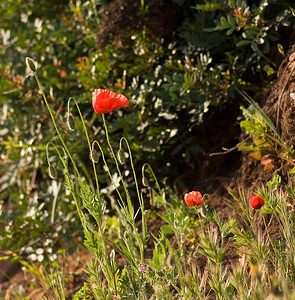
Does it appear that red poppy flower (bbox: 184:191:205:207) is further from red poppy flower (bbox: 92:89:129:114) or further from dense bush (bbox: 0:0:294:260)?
dense bush (bbox: 0:0:294:260)

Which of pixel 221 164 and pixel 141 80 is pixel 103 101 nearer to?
pixel 221 164

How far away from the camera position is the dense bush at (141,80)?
2.36 meters

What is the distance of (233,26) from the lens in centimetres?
223

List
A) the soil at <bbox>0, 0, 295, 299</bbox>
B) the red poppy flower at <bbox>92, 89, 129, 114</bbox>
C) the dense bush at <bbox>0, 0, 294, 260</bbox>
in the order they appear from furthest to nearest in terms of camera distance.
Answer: the dense bush at <bbox>0, 0, 294, 260</bbox>
the soil at <bbox>0, 0, 295, 299</bbox>
the red poppy flower at <bbox>92, 89, 129, 114</bbox>

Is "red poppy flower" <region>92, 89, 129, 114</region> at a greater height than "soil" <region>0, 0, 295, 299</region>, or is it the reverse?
"red poppy flower" <region>92, 89, 129, 114</region>

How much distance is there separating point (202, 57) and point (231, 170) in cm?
A: 62

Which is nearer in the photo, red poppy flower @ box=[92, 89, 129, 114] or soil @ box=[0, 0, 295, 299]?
red poppy flower @ box=[92, 89, 129, 114]

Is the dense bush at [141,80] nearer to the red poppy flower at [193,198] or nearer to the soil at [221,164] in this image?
the soil at [221,164]

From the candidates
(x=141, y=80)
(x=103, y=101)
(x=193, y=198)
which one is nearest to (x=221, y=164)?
(x=141, y=80)

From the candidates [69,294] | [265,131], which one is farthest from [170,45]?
[69,294]

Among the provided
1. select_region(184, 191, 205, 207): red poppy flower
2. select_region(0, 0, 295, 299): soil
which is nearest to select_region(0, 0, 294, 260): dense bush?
select_region(0, 0, 295, 299): soil

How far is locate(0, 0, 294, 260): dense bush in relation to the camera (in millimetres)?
2363

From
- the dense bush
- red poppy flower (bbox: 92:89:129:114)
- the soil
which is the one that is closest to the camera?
red poppy flower (bbox: 92:89:129:114)

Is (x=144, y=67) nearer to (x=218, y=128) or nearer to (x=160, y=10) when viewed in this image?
(x=160, y=10)
